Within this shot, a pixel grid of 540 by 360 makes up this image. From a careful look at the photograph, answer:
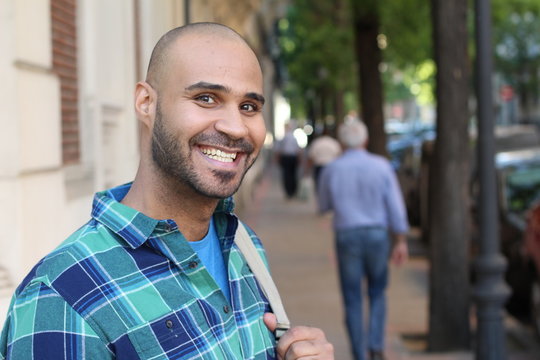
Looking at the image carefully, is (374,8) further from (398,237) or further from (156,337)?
(156,337)

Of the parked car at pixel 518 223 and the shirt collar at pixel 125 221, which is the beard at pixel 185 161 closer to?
the shirt collar at pixel 125 221

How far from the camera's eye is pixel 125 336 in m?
1.62

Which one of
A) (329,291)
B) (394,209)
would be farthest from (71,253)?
(329,291)

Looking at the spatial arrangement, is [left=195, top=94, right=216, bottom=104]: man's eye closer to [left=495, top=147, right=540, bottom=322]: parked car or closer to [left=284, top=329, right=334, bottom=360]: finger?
[left=284, top=329, right=334, bottom=360]: finger

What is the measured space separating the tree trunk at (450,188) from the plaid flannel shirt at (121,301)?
681 cm

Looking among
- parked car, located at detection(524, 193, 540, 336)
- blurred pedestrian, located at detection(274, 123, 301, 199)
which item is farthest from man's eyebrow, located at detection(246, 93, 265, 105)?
blurred pedestrian, located at detection(274, 123, 301, 199)

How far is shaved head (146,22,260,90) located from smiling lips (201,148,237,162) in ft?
0.50

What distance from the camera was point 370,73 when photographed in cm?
1627

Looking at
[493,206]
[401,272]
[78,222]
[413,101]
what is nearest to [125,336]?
[78,222]

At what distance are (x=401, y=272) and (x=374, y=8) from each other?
4622mm

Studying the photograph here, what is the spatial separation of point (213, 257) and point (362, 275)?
564cm

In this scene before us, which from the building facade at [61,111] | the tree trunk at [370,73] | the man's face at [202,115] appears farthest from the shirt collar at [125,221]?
the tree trunk at [370,73]

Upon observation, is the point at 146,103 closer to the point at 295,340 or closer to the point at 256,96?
the point at 256,96

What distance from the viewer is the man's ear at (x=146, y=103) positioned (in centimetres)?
185
